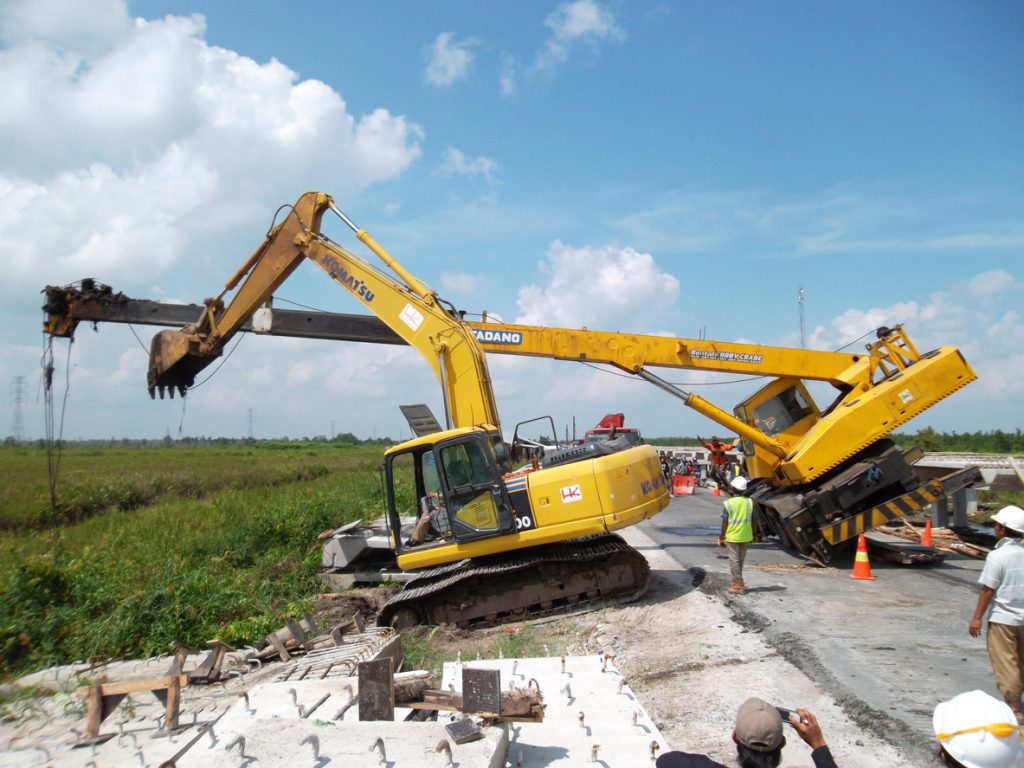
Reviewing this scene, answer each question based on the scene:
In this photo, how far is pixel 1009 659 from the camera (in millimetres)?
5234

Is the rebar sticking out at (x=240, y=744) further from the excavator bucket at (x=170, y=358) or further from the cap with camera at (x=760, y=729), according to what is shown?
the excavator bucket at (x=170, y=358)

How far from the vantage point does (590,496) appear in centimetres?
884

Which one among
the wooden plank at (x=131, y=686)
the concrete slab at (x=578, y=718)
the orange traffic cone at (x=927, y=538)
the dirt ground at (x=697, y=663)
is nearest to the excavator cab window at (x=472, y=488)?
the dirt ground at (x=697, y=663)

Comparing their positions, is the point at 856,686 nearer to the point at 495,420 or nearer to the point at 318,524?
the point at 495,420

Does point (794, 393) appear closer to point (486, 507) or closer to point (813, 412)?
point (813, 412)

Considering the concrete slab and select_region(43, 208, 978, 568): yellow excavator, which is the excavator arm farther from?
the concrete slab

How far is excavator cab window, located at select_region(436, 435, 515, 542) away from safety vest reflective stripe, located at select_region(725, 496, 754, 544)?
2765 millimetres

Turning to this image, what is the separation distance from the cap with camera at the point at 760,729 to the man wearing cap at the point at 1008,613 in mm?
3548

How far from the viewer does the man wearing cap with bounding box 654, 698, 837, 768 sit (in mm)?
2588

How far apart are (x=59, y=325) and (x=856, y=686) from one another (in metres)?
10.6

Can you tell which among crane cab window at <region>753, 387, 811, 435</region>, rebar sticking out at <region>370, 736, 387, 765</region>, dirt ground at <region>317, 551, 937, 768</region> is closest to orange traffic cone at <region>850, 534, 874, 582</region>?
dirt ground at <region>317, 551, 937, 768</region>

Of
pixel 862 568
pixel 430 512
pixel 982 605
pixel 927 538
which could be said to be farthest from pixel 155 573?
pixel 927 538

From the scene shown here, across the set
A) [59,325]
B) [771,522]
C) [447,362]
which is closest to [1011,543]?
[447,362]

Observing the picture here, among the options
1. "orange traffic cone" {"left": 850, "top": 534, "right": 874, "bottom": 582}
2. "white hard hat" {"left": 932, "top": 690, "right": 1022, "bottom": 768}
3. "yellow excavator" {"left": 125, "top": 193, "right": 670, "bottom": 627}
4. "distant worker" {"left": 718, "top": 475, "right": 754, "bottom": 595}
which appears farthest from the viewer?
"orange traffic cone" {"left": 850, "top": 534, "right": 874, "bottom": 582}
